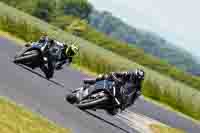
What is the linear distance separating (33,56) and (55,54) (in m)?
0.69

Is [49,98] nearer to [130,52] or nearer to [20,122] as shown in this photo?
[20,122]

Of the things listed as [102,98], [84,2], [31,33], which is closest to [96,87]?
→ [102,98]

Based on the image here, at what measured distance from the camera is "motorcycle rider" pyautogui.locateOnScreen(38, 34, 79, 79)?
14.9m

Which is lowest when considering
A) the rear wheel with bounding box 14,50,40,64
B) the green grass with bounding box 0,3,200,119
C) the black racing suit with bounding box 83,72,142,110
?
the green grass with bounding box 0,3,200,119

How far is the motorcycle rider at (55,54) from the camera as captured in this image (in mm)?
14875

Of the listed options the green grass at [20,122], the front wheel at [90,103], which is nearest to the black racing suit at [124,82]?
the front wheel at [90,103]

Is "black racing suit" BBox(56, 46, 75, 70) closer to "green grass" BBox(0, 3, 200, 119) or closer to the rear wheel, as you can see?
the rear wheel

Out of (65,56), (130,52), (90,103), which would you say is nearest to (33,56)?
(65,56)

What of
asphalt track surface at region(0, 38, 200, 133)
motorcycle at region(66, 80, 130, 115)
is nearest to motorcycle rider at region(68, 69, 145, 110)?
motorcycle at region(66, 80, 130, 115)

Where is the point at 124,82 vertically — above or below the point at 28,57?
below

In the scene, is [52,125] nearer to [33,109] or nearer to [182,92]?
[33,109]

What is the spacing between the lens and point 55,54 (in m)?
15.0

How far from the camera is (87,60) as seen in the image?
2689 centimetres

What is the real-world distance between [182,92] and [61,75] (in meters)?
13.3
